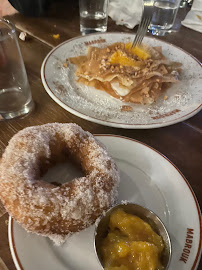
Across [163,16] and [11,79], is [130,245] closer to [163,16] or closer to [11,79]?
[11,79]

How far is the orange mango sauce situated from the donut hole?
24cm

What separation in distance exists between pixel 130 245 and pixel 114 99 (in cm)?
83

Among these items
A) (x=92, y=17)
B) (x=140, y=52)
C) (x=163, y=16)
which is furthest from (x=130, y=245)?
(x=163, y=16)

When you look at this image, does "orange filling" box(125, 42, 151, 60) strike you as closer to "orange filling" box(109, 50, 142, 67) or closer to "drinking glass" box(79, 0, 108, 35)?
"orange filling" box(109, 50, 142, 67)

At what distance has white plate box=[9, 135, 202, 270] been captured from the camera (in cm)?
75

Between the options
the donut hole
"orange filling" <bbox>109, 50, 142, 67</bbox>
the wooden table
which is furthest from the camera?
"orange filling" <bbox>109, 50, 142, 67</bbox>

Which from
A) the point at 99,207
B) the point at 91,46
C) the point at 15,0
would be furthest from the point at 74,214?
the point at 15,0

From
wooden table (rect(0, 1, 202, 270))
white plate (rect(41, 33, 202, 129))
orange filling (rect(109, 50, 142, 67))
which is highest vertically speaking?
orange filling (rect(109, 50, 142, 67))

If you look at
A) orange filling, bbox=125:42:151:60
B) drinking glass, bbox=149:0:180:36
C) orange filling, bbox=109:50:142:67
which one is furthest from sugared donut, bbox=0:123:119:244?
drinking glass, bbox=149:0:180:36

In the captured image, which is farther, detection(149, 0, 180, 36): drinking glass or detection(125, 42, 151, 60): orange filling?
detection(149, 0, 180, 36): drinking glass

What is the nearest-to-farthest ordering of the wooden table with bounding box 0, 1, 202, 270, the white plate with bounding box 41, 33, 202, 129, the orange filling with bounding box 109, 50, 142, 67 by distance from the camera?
the wooden table with bounding box 0, 1, 202, 270, the white plate with bounding box 41, 33, 202, 129, the orange filling with bounding box 109, 50, 142, 67

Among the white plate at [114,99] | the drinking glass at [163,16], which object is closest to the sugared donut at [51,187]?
the white plate at [114,99]

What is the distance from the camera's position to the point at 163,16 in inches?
79.1

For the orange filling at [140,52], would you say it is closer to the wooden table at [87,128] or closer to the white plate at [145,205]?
the wooden table at [87,128]
